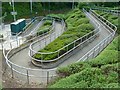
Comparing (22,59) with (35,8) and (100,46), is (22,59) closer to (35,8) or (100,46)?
(100,46)

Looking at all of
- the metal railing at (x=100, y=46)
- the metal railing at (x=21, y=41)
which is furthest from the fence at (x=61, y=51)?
the metal railing at (x=21, y=41)

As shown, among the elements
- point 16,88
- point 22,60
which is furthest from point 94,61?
point 22,60

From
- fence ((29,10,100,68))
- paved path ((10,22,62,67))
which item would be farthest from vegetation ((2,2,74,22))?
fence ((29,10,100,68))

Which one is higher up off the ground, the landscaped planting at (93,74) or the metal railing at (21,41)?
the landscaped planting at (93,74)

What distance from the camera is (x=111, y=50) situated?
12.7 m

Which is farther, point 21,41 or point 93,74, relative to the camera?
point 21,41

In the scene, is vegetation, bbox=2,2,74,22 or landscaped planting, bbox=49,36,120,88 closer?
landscaped planting, bbox=49,36,120,88

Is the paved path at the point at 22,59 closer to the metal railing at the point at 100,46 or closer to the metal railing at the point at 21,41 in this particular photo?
the metal railing at the point at 21,41

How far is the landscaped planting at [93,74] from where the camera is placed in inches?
351

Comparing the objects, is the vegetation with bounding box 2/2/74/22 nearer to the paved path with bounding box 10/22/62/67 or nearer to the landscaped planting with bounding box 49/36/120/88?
the paved path with bounding box 10/22/62/67

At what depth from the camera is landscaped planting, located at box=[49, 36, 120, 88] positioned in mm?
8906

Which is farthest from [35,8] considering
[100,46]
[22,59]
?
[100,46]

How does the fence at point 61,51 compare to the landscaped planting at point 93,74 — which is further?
the fence at point 61,51

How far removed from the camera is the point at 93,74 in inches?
375
